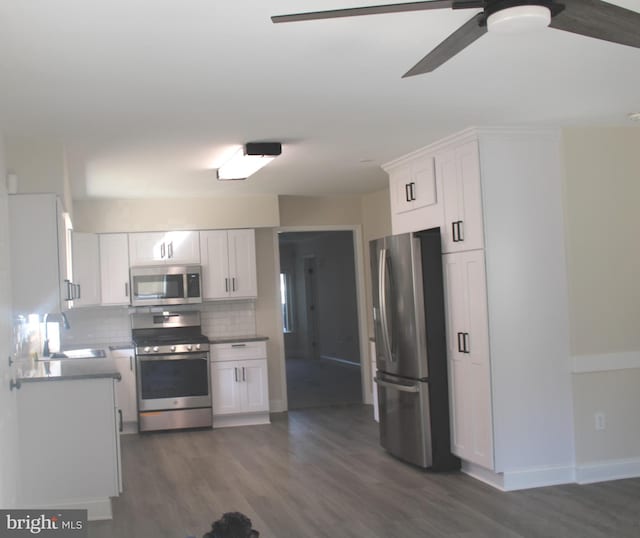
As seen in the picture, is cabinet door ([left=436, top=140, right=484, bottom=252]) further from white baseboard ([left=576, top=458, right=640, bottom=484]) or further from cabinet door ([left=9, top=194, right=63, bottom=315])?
cabinet door ([left=9, top=194, right=63, bottom=315])

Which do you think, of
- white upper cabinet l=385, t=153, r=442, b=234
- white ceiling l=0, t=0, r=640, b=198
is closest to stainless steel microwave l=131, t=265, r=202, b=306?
white ceiling l=0, t=0, r=640, b=198

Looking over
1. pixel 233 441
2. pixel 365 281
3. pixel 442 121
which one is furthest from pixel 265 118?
pixel 365 281

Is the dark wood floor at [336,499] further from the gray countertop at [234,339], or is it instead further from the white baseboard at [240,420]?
the gray countertop at [234,339]

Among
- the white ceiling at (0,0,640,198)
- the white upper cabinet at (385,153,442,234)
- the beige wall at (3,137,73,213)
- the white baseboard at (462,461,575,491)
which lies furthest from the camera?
the white upper cabinet at (385,153,442,234)

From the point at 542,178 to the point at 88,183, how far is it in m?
3.85

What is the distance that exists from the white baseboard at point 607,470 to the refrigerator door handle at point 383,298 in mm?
1583

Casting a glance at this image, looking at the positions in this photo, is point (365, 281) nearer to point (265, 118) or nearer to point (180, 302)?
point (180, 302)

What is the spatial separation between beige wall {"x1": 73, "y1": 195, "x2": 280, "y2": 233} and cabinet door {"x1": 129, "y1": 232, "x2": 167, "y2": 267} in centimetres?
8

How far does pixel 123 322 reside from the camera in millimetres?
7711

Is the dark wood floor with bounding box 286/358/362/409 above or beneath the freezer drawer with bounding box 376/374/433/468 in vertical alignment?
beneath

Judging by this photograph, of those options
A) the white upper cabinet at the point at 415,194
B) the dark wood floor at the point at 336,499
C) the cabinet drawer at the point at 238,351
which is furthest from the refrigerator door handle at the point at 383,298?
the cabinet drawer at the point at 238,351

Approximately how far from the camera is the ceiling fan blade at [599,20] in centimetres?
212

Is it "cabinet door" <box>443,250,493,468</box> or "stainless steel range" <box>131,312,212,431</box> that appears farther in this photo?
"stainless steel range" <box>131,312,212,431</box>

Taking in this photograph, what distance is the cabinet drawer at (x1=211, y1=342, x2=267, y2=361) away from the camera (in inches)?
295
